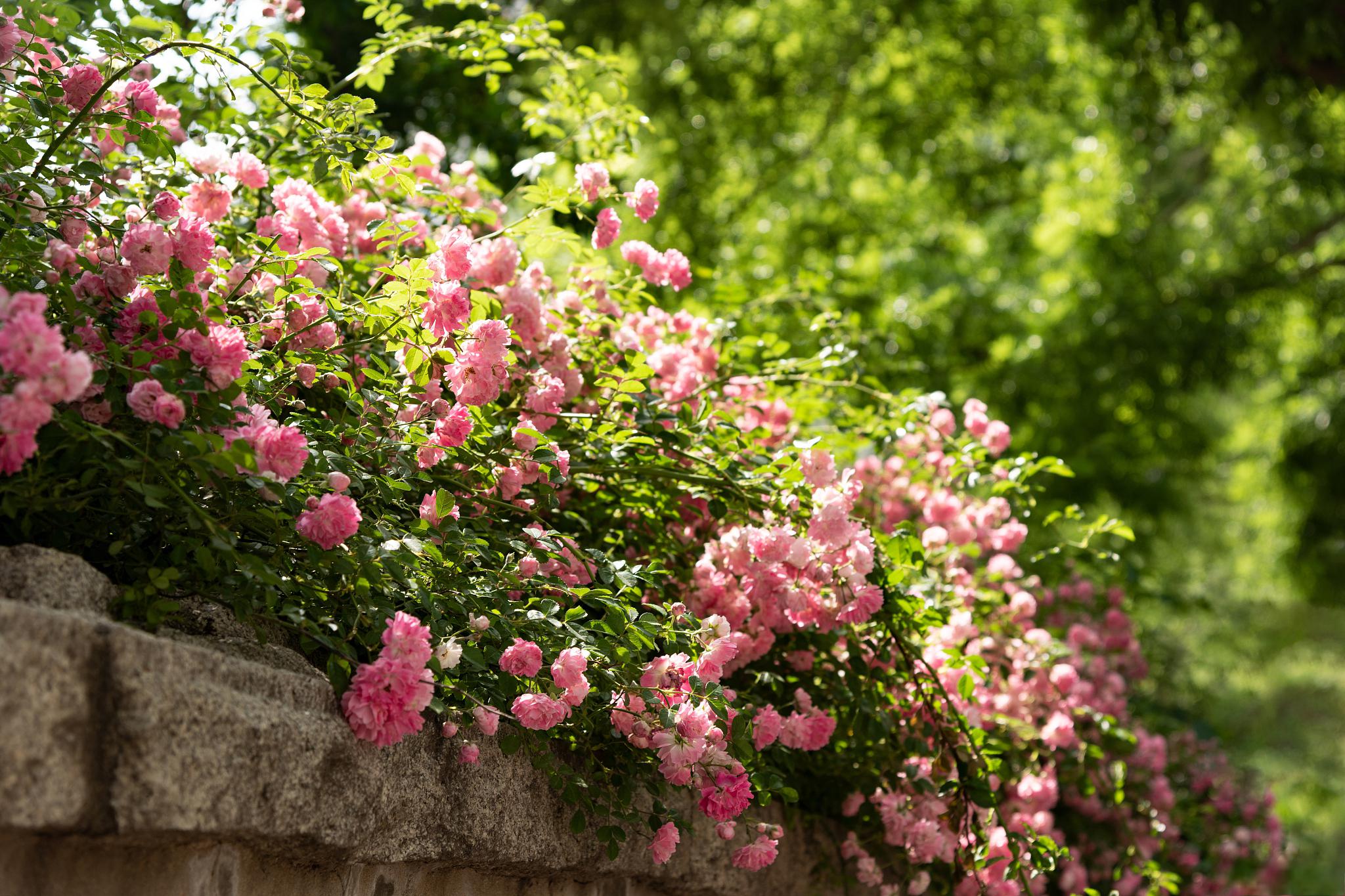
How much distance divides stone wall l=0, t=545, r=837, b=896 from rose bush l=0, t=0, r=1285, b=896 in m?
0.08

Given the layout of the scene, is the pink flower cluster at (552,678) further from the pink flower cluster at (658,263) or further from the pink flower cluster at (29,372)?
the pink flower cluster at (658,263)

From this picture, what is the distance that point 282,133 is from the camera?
11.0ft

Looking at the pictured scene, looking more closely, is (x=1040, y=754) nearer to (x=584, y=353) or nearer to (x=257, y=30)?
(x=584, y=353)

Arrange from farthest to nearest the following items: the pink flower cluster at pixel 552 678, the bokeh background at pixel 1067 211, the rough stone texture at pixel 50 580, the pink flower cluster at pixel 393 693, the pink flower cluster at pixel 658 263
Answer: the bokeh background at pixel 1067 211 < the pink flower cluster at pixel 658 263 < the pink flower cluster at pixel 552 678 < the pink flower cluster at pixel 393 693 < the rough stone texture at pixel 50 580

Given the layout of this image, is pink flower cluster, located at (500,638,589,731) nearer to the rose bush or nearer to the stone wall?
the rose bush

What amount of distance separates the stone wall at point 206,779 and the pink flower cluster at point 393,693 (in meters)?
0.04

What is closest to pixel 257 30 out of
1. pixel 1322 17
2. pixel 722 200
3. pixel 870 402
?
pixel 870 402

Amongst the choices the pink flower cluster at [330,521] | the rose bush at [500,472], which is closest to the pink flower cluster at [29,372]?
the rose bush at [500,472]

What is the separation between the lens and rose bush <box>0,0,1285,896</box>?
1868 mm

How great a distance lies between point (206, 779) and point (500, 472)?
0.98m

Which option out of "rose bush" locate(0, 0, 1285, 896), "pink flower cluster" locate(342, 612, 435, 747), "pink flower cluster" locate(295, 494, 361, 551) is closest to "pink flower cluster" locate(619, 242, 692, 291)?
"rose bush" locate(0, 0, 1285, 896)

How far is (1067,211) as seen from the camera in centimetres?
1077

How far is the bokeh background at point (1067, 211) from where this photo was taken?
27.4ft

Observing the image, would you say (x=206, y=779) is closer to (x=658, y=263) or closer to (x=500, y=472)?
(x=500, y=472)
